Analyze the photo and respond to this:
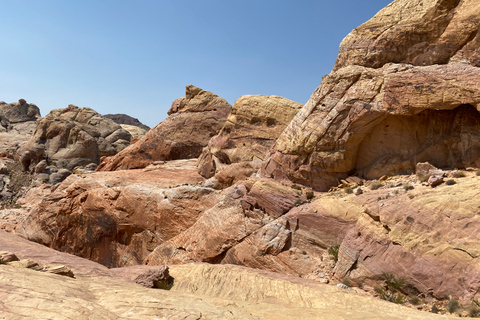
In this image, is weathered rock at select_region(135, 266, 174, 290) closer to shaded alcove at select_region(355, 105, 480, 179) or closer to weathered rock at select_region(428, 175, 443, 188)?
weathered rock at select_region(428, 175, 443, 188)

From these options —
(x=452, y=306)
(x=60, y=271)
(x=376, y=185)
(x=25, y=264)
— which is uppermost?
(x=376, y=185)

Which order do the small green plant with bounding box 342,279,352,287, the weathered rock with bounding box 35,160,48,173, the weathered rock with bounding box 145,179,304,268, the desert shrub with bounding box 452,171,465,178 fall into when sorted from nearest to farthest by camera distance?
the small green plant with bounding box 342,279,352,287, the desert shrub with bounding box 452,171,465,178, the weathered rock with bounding box 145,179,304,268, the weathered rock with bounding box 35,160,48,173

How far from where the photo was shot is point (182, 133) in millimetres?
38438

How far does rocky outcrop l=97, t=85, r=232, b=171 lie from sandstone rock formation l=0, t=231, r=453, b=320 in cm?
2084

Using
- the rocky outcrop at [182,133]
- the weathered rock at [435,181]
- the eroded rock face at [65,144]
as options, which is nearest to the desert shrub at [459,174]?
the weathered rock at [435,181]

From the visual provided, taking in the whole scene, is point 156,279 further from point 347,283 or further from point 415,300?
point 415,300

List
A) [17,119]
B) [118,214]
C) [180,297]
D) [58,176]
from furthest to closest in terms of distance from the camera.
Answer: [17,119] < [58,176] < [118,214] < [180,297]

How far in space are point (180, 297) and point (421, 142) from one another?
658 inches

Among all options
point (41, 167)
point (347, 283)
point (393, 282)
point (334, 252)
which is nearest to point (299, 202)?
point (334, 252)

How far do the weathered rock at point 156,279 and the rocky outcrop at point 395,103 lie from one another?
11.4m

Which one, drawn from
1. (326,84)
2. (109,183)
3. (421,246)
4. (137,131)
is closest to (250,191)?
(326,84)

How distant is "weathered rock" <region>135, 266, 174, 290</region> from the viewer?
14.7 m

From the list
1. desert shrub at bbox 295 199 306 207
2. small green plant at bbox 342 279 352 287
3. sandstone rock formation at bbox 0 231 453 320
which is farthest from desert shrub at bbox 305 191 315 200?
sandstone rock formation at bbox 0 231 453 320

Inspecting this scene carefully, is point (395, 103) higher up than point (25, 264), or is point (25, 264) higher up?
point (395, 103)
